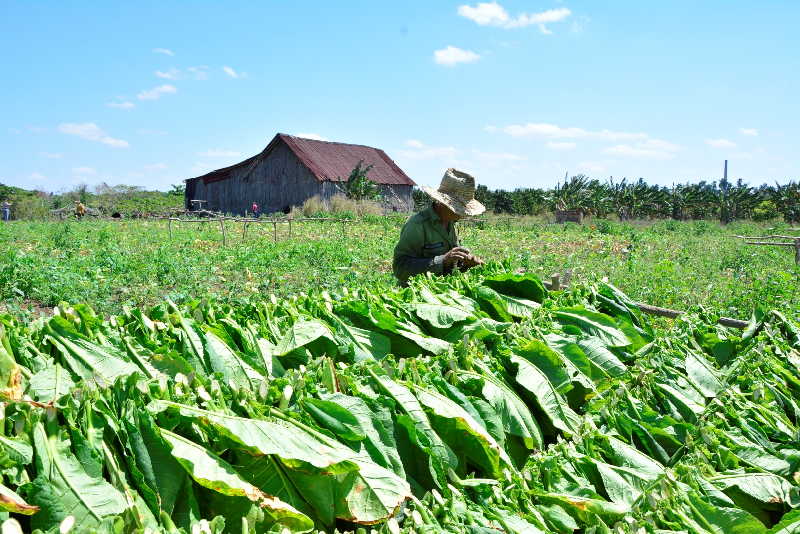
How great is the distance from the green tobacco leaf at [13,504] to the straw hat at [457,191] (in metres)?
3.63

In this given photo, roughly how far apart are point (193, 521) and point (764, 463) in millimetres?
2011

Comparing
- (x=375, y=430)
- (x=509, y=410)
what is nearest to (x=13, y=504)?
(x=375, y=430)

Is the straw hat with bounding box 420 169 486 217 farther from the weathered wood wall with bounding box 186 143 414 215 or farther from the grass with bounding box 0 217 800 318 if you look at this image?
the weathered wood wall with bounding box 186 143 414 215

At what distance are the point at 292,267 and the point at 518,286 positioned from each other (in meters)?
8.81

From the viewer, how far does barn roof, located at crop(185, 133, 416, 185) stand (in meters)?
33.3

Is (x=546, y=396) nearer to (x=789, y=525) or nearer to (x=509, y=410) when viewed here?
(x=509, y=410)

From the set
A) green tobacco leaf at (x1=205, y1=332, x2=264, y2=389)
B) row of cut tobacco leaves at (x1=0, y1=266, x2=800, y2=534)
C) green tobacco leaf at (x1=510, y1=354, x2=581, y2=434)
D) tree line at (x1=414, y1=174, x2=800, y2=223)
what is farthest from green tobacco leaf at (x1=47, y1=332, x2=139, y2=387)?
tree line at (x1=414, y1=174, x2=800, y2=223)

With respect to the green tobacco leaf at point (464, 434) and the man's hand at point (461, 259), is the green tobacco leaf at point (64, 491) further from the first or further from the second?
the man's hand at point (461, 259)

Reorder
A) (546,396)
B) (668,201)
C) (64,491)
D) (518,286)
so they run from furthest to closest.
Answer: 1. (668,201)
2. (518,286)
3. (546,396)
4. (64,491)

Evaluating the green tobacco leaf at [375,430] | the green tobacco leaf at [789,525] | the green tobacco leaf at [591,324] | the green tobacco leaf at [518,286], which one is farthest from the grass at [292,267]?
the green tobacco leaf at [789,525]

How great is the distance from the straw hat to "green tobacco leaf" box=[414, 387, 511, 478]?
2706 mm

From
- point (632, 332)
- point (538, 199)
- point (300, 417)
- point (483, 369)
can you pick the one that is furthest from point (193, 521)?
point (538, 199)

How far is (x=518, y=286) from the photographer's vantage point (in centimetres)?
362

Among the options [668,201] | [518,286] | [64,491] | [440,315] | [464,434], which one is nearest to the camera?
[64,491]
